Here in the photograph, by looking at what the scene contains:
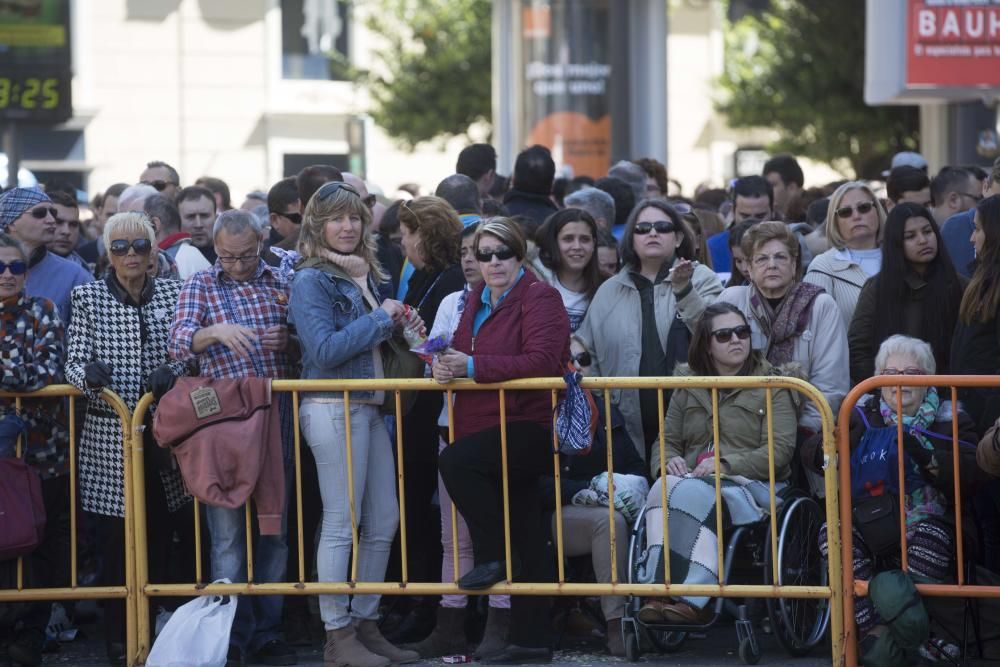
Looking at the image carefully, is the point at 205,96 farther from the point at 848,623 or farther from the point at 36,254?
the point at 848,623

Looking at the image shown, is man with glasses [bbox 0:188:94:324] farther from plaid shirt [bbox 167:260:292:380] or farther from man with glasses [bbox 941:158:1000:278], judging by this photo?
man with glasses [bbox 941:158:1000:278]

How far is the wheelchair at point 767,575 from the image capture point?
7.11 meters

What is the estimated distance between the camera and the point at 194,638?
714 cm

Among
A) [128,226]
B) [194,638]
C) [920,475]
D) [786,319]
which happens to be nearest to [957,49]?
[786,319]

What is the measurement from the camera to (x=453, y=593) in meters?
7.22

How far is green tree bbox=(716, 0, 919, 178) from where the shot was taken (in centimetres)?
2456

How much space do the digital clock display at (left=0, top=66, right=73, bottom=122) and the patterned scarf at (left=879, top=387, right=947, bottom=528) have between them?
747 cm

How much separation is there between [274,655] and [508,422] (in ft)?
4.99

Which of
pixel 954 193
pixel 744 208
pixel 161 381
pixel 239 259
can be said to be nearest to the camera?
pixel 161 381

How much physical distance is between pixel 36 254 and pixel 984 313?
4.55m

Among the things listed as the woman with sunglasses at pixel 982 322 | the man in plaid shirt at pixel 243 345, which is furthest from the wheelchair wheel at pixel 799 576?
the man in plaid shirt at pixel 243 345

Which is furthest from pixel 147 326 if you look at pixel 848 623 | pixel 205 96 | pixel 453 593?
pixel 205 96

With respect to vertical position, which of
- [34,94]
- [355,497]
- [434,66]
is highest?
[434,66]

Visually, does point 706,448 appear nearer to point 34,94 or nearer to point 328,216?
point 328,216
